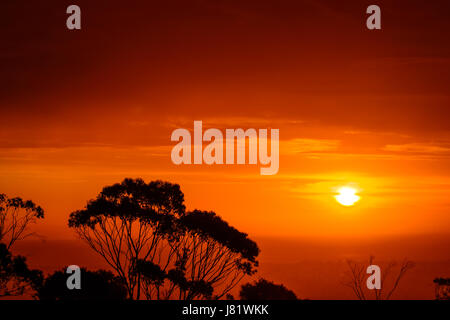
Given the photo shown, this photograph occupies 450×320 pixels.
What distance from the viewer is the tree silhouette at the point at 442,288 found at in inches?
2111

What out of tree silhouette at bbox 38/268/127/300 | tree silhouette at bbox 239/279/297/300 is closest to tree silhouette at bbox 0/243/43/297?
tree silhouette at bbox 38/268/127/300

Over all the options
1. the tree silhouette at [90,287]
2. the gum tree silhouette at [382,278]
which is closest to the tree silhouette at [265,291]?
the gum tree silhouette at [382,278]

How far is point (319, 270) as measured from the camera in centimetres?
7775

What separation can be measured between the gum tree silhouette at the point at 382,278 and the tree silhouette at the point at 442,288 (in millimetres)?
2755

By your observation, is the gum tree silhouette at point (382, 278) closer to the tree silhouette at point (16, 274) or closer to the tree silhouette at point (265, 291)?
the tree silhouette at point (265, 291)

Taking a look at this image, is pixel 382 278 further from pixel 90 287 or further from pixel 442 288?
pixel 90 287

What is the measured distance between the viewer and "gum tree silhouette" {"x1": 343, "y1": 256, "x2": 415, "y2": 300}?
2127 inches

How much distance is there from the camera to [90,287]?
141ft

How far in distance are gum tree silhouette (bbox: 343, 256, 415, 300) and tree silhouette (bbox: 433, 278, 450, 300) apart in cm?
276

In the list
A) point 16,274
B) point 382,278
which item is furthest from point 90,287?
point 382,278

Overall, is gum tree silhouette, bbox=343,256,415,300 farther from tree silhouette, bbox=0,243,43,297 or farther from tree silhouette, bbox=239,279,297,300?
tree silhouette, bbox=0,243,43,297
